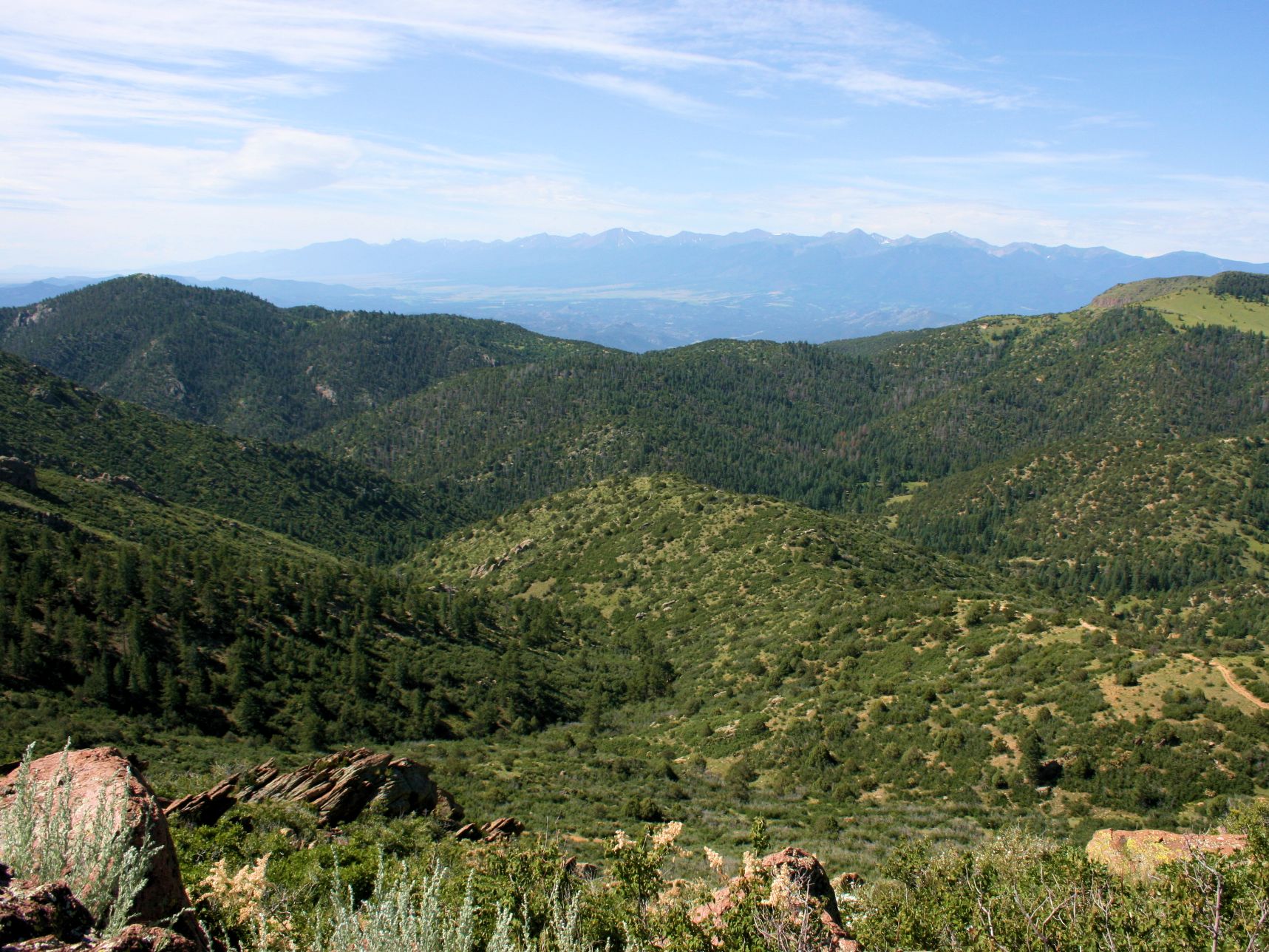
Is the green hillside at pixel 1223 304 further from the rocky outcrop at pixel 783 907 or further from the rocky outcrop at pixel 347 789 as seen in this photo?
the rocky outcrop at pixel 783 907

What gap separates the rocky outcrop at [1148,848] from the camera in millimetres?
12148

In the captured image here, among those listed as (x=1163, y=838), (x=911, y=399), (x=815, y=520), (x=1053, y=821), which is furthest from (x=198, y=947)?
(x=911, y=399)

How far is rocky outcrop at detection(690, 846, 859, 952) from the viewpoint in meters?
8.99

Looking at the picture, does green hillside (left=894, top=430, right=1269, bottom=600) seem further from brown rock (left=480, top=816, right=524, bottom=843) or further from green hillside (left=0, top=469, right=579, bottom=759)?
brown rock (left=480, top=816, right=524, bottom=843)

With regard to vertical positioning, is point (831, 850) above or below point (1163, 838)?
below

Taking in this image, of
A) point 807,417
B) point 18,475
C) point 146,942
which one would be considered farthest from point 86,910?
point 807,417

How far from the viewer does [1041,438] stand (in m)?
154

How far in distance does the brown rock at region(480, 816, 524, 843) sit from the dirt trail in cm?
2807

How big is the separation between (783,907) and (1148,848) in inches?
373

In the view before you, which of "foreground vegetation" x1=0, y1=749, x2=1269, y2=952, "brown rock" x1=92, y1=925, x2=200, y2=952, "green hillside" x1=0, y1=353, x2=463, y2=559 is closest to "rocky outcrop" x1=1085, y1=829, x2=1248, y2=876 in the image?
"foreground vegetation" x1=0, y1=749, x2=1269, y2=952

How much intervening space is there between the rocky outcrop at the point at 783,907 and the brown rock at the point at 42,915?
647 centimetres

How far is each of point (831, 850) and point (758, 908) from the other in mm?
13733

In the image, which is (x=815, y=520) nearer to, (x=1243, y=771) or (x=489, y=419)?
(x=1243, y=771)

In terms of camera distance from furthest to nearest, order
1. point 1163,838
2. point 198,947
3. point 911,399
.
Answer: point 911,399, point 1163,838, point 198,947
